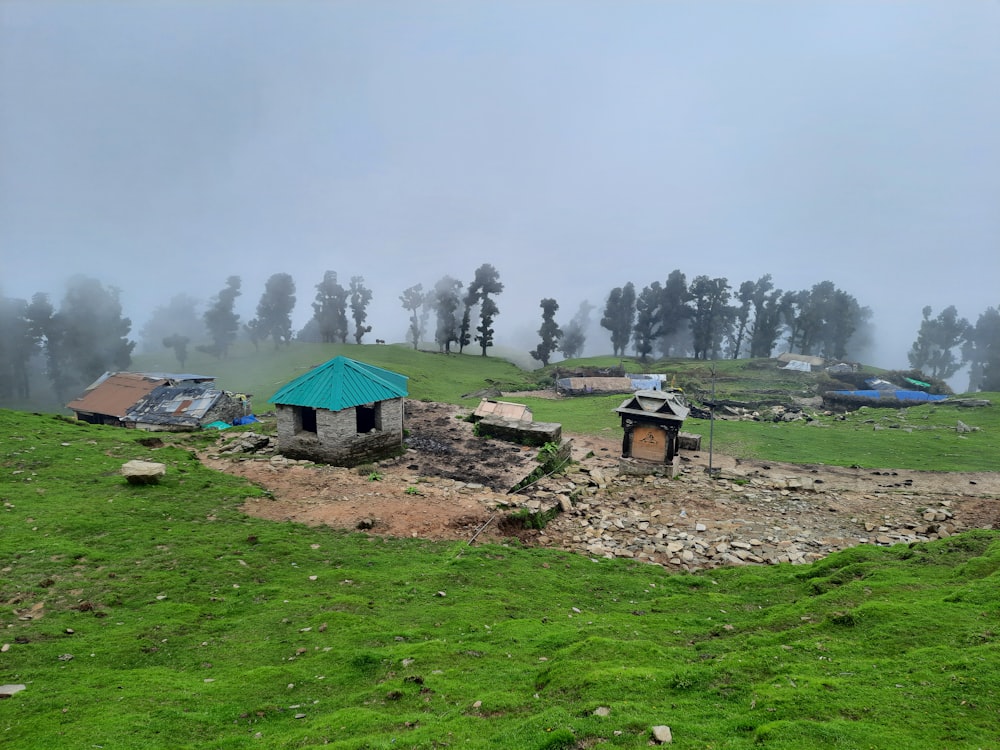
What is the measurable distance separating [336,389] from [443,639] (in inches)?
611

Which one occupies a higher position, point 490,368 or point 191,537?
point 490,368

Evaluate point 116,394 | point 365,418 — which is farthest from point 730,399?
point 116,394

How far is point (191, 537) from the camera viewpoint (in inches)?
504

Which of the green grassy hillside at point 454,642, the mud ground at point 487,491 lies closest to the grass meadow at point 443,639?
the green grassy hillside at point 454,642

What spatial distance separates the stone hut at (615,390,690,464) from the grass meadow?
10466 mm

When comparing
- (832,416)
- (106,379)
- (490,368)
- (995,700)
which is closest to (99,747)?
(995,700)

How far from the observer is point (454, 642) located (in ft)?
27.8

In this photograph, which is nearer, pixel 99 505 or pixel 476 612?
pixel 476 612

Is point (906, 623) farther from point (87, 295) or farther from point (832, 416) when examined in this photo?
point (87, 295)

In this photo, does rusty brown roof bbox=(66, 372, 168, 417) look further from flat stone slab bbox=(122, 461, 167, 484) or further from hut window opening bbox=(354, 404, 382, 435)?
flat stone slab bbox=(122, 461, 167, 484)

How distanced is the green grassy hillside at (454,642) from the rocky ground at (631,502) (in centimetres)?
164

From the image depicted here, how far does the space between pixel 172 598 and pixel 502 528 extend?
9.20m

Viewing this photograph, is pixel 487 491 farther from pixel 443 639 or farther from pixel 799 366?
pixel 799 366

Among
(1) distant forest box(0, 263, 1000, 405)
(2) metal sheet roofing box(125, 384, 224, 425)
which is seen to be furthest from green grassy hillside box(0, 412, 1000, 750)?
(1) distant forest box(0, 263, 1000, 405)
